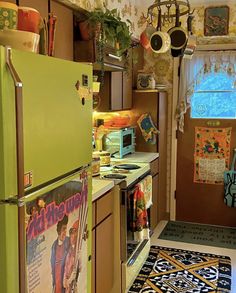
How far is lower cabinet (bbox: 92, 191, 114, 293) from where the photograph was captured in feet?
8.23

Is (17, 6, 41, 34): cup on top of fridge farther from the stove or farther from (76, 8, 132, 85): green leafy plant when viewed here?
the stove

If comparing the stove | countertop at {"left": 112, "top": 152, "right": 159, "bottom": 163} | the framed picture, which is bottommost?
the stove

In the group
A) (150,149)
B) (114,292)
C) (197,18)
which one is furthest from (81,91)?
(197,18)

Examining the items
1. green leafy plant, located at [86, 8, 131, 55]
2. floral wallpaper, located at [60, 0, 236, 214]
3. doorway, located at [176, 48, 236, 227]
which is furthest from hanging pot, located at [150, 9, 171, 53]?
doorway, located at [176, 48, 236, 227]

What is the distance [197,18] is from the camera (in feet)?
14.1

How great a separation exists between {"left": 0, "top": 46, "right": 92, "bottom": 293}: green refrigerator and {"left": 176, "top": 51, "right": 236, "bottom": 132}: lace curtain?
279cm

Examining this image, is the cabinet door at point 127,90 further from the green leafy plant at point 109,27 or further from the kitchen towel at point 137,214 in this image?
the kitchen towel at point 137,214

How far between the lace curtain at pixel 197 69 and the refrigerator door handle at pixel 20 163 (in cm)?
349

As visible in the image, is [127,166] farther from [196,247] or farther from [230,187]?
[230,187]

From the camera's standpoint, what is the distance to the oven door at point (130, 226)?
2.88 meters

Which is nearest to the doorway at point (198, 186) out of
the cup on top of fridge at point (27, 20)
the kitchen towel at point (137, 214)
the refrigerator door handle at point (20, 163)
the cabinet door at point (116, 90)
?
the cabinet door at point (116, 90)

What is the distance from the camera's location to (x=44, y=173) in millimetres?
1510

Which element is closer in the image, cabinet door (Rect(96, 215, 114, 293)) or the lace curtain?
cabinet door (Rect(96, 215, 114, 293))

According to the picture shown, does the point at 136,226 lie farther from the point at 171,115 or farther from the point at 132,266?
the point at 171,115
